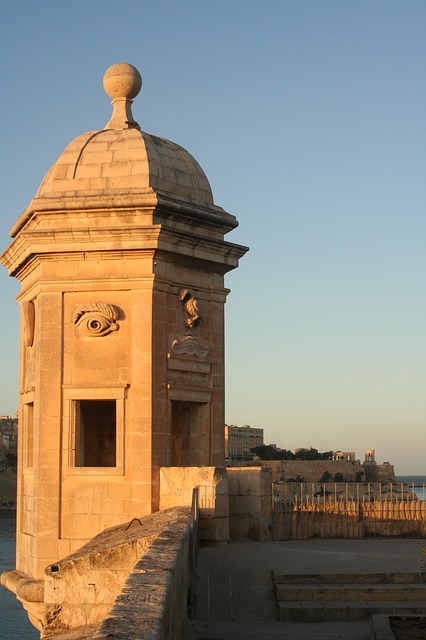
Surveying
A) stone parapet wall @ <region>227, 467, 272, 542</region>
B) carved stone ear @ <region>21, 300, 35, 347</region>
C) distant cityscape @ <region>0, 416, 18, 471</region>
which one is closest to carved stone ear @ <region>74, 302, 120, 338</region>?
carved stone ear @ <region>21, 300, 35, 347</region>

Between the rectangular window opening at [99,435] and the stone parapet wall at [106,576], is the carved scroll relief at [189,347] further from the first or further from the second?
the stone parapet wall at [106,576]

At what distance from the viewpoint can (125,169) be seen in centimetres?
1198

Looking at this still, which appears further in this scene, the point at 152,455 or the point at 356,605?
the point at 152,455

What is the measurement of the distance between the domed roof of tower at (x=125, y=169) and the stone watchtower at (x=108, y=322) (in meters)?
0.02

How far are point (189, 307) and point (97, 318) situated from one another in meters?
1.25

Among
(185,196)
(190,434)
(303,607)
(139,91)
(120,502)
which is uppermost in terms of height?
(139,91)

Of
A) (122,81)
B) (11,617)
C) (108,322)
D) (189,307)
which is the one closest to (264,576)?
(108,322)

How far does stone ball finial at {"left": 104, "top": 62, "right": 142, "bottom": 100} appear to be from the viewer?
13031mm

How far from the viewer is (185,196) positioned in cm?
1216

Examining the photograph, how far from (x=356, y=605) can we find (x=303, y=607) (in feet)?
1.53

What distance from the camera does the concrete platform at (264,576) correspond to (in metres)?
7.83

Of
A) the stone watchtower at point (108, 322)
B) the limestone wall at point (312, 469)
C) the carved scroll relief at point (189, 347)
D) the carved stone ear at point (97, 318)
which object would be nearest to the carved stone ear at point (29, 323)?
the stone watchtower at point (108, 322)

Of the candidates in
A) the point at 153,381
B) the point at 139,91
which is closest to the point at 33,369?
the point at 153,381

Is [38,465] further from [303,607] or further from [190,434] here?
[303,607]
